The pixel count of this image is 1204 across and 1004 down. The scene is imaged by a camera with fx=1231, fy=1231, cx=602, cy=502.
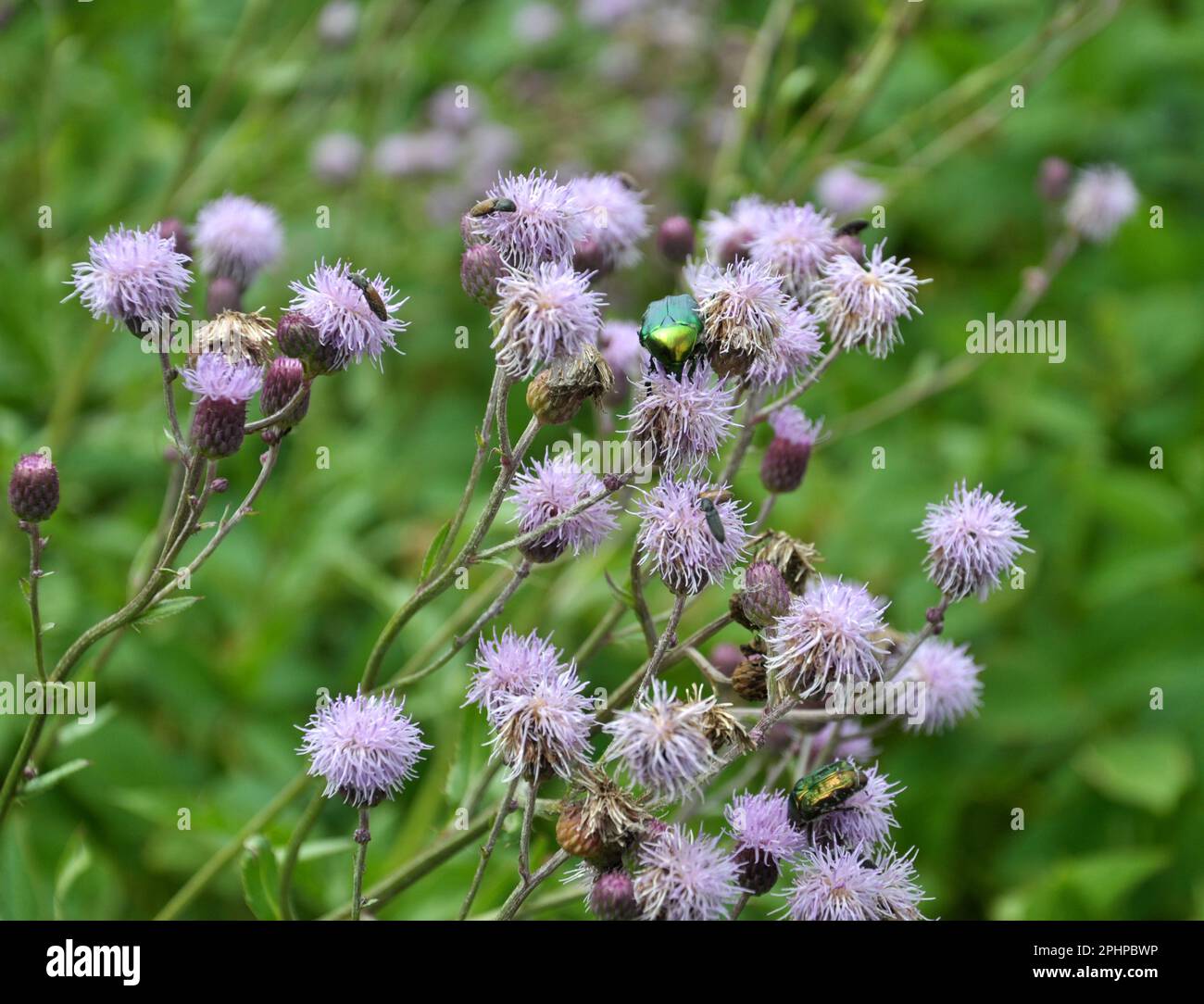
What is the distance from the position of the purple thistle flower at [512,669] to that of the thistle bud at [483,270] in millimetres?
543

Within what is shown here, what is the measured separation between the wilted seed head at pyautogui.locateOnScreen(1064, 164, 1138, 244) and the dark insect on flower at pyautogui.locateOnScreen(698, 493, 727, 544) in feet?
7.98

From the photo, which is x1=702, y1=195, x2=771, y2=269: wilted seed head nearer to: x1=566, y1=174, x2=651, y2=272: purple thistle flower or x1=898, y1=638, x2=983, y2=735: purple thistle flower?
x1=566, y1=174, x2=651, y2=272: purple thistle flower

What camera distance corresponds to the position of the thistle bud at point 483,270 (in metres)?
1.94

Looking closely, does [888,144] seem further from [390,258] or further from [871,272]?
[390,258]

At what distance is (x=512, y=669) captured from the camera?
1835mm

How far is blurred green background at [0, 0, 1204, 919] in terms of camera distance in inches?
138

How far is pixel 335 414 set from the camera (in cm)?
509

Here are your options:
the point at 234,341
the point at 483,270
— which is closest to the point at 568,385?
the point at 483,270

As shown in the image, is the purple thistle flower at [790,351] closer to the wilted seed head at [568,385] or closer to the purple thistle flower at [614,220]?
the wilted seed head at [568,385]

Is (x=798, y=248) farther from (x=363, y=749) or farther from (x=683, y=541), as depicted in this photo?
(x=363, y=749)

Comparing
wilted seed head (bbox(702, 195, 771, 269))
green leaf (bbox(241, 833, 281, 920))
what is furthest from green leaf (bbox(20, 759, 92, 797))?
wilted seed head (bbox(702, 195, 771, 269))

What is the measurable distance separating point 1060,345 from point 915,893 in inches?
120
